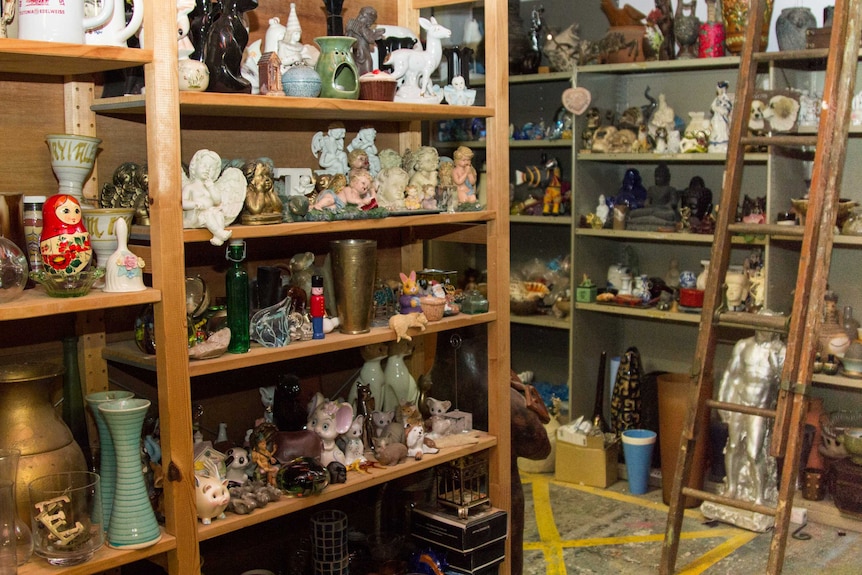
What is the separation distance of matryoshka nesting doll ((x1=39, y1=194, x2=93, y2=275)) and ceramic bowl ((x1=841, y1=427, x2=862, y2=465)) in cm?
345

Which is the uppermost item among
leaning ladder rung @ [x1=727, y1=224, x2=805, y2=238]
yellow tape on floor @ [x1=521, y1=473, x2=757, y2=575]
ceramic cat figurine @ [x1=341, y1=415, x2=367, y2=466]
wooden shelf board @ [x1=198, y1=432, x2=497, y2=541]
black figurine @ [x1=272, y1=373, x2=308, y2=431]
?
leaning ladder rung @ [x1=727, y1=224, x2=805, y2=238]

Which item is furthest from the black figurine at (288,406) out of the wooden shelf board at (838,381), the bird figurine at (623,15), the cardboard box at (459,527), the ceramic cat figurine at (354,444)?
the bird figurine at (623,15)

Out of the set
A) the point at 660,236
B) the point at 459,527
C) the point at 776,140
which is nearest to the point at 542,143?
the point at 660,236

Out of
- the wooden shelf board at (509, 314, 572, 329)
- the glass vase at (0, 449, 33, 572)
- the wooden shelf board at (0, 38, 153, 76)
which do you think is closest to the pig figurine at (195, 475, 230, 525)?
the glass vase at (0, 449, 33, 572)

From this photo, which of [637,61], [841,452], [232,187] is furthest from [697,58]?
[232,187]

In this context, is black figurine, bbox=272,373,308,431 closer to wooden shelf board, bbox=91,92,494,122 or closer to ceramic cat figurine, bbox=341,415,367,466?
ceramic cat figurine, bbox=341,415,367,466

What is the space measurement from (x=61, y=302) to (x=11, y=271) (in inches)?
4.5

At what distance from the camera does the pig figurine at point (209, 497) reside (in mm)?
2225

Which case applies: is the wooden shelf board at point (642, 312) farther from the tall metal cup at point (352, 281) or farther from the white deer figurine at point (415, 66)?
the tall metal cup at point (352, 281)

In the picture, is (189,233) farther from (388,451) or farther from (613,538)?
(613,538)

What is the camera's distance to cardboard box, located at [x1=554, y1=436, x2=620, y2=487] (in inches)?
186

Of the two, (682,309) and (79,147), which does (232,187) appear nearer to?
(79,147)

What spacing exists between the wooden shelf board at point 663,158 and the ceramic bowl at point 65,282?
10.8 feet

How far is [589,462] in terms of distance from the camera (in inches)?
187
